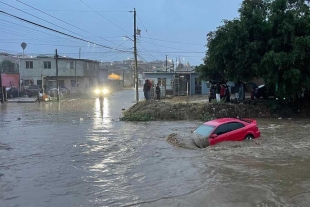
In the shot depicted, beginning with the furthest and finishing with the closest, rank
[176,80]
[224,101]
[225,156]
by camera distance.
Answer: [176,80] < [224,101] < [225,156]

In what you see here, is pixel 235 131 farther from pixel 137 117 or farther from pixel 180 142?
pixel 137 117

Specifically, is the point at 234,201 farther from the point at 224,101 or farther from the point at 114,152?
the point at 224,101

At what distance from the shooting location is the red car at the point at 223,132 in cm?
1493

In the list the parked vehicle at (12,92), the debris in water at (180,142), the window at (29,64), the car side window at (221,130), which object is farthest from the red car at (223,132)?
the window at (29,64)

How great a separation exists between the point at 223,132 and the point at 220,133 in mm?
164

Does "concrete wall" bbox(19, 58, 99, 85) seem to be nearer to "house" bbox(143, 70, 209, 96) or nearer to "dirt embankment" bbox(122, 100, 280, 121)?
"house" bbox(143, 70, 209, 96)

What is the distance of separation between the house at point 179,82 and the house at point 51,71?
20.0 meters

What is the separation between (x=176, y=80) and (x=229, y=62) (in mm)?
16872

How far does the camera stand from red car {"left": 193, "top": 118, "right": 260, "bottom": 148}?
1493 centimetres

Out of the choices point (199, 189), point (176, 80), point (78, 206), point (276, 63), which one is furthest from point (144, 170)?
point (176, 80)

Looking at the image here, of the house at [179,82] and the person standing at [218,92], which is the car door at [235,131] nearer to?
the person standing at [218,92]

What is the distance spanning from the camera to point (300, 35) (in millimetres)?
24469

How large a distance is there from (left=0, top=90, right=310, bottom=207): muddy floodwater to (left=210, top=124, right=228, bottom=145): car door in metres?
0.30

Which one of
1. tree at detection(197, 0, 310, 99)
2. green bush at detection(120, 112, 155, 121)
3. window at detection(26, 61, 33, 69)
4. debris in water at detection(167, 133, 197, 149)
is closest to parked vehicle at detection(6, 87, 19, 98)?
window at detection(26, 61, 33, 69)
